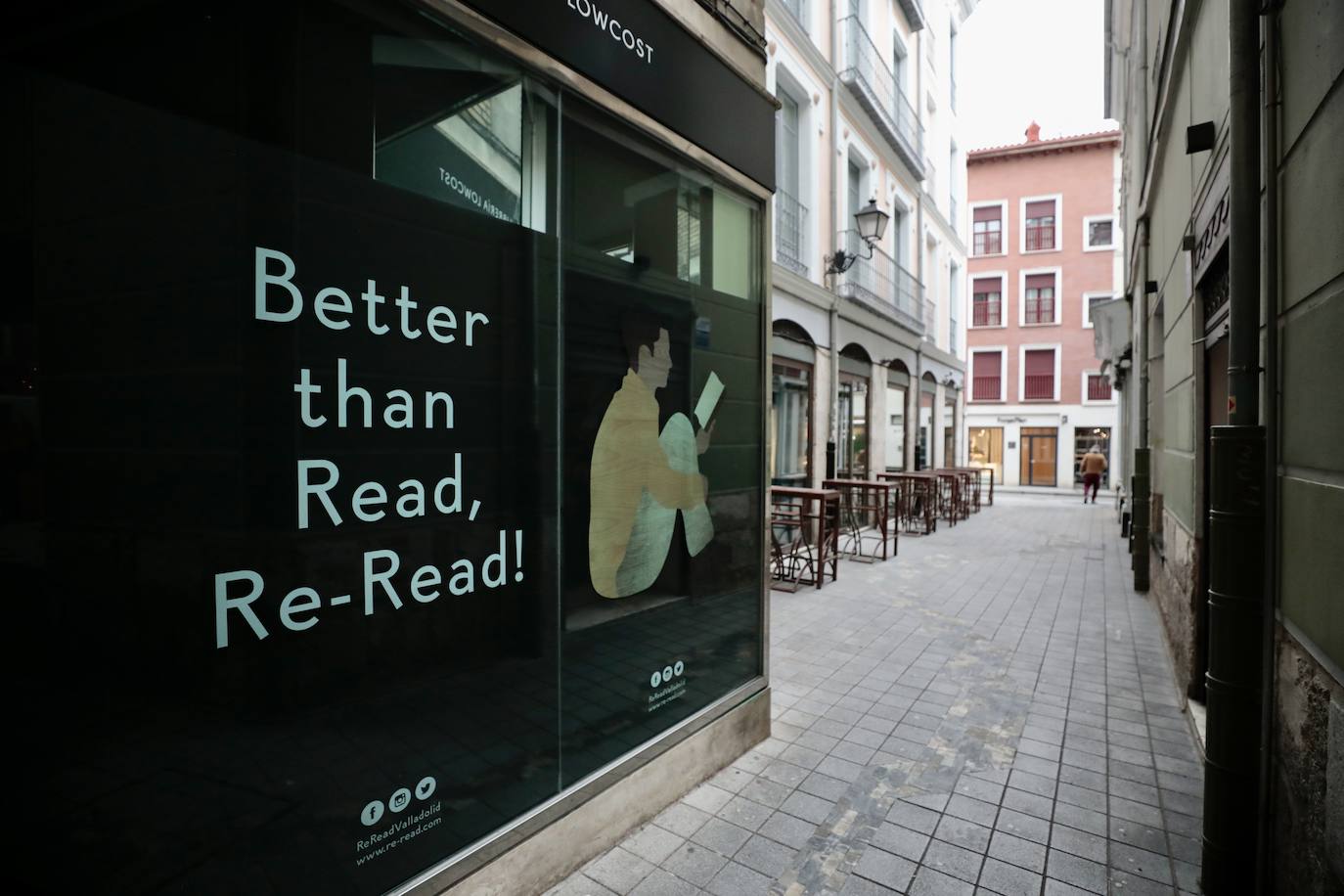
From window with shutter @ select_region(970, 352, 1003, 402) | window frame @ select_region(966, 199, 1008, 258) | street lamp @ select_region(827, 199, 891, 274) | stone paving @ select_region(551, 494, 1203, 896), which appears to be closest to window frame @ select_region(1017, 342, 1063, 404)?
window with shutter @ select_region(970, 352, 1003, 402)

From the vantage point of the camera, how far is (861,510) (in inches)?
432

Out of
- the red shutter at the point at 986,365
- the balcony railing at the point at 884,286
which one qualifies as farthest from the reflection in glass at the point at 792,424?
the red shutter at the point at 986,365

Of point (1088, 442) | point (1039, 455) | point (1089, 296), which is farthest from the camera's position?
point (1039, 455)

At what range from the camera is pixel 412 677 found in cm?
221

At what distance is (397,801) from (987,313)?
3105 centimetres

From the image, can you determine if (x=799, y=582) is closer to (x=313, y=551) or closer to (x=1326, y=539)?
(x=1326, y=539)

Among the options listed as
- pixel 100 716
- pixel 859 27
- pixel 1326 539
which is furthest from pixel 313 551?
pixel 859 27

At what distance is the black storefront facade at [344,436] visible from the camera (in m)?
1.52

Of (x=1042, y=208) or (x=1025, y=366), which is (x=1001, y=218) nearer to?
(x=1042, y=208)

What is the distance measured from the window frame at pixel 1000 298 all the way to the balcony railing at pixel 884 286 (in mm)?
12131

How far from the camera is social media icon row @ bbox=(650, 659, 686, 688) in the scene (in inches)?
128

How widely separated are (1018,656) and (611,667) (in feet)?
13.7

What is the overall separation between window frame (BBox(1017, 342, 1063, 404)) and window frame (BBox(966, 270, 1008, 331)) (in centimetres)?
135

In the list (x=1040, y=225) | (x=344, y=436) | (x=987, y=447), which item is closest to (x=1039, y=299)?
(x=1040, y=225)
